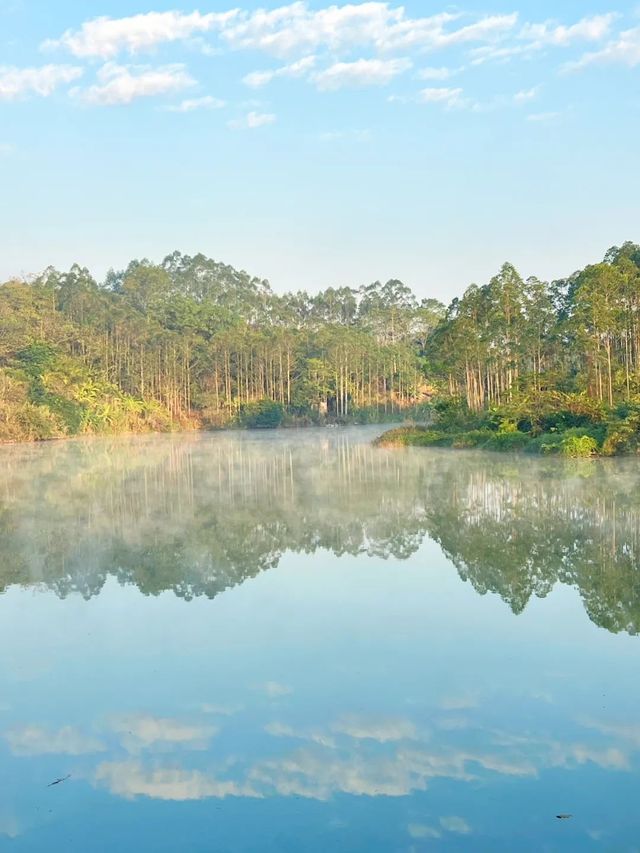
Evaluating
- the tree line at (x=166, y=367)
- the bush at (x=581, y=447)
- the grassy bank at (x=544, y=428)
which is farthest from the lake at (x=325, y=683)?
the tree line at (x=166, y=367)

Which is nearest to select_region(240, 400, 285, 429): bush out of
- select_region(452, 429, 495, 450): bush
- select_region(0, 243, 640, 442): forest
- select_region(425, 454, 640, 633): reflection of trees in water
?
select_region(0, 243, 640, 442): forest

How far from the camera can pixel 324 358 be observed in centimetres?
Answer: 5581

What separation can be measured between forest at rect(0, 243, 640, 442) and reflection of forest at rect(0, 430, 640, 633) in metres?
5.15

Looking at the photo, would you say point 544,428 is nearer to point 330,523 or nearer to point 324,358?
point 330,523

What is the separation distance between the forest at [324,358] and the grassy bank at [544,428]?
54mm

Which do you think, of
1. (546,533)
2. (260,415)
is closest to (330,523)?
(546,533)

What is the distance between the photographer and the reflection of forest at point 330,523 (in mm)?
8305

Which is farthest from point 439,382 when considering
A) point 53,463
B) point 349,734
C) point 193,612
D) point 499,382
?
point 349,734

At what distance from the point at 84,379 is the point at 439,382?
19250 mm

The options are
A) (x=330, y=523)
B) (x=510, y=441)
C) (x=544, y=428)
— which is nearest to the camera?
(x=330, y=523)

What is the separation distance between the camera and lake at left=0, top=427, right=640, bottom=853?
3.61 meters

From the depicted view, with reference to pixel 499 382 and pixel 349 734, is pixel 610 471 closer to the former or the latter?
pixel 349 734

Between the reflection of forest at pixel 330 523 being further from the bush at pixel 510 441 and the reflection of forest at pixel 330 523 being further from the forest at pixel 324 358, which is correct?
the forest at pixel 324 358

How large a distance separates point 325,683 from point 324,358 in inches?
2005
